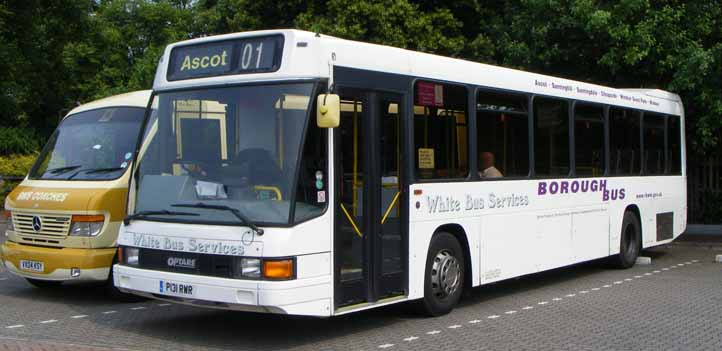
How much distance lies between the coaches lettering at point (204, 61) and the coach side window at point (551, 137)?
16.0 feet

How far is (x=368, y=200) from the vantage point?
8.76m

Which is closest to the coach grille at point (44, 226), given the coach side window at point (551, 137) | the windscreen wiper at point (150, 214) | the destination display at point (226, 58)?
the windscreen wiper at point (150, 214)

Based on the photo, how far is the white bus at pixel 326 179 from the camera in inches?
311

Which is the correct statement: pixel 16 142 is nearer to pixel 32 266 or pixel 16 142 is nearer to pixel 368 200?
pixel 32 266

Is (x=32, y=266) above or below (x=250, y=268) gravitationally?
Result: below

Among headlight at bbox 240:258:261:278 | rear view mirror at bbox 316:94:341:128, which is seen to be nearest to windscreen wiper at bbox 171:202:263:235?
headlight at bbox 240:258:261:278

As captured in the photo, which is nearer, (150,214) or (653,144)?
(150,214)

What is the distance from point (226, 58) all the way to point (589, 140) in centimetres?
668

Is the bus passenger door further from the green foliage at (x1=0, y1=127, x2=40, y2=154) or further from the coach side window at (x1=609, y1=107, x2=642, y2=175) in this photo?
the green foliage at (x1=0, y1=127, x2=40, y2=154)

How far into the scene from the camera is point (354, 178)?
28.2 feet

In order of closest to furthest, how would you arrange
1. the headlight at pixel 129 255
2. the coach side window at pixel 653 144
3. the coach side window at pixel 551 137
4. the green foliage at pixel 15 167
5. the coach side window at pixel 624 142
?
the headlight at pixel 129 255
the coach side window at pixel 551 137
the coach side window at pixel 624 142
the coach side window at pixel 653 144
the green foliage at pixel 15 167

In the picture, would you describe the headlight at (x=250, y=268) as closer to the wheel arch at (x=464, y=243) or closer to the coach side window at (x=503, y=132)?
the wheel arch at (x=464, y=243)

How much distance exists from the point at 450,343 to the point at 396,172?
1924 mm

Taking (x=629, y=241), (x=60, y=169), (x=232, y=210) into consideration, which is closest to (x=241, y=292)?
(x=232, y=210)
